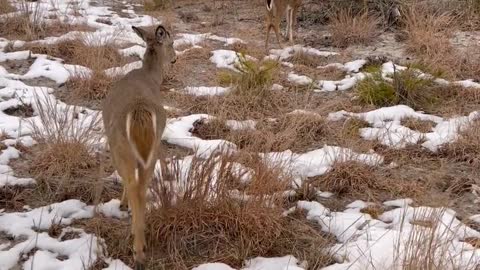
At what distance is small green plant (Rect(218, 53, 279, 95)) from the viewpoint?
22.2ft

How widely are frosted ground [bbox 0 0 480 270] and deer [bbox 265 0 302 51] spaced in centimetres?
37

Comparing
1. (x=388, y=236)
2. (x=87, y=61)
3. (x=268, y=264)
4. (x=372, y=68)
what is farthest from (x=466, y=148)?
(x=87, y=61)

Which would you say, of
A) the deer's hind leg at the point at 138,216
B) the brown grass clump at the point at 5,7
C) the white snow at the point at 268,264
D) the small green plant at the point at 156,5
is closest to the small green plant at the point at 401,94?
the white snow at the point at 268,264

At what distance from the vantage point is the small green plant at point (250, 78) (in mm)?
6762

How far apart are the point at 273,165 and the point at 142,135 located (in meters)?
1.47

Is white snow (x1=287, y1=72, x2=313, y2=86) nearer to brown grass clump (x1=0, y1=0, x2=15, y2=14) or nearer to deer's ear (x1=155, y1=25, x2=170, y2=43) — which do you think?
deer's ear (x1=155, y1=25, x2=170, y2=43)

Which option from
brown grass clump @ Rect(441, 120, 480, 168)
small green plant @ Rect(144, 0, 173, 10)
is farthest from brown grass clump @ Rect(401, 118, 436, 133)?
small green plant @ Rect(144, 0, 173, 10)

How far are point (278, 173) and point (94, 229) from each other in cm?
131

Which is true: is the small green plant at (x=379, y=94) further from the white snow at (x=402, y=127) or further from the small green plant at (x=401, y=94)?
the white snow at (x=402, y=127)

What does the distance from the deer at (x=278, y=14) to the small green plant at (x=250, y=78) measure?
59.7 inches

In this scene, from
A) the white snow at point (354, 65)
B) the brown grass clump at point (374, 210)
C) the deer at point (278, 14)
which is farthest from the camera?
the deer at point (278, 14)

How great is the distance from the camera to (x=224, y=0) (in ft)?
37.0

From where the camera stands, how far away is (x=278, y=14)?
8797 mm

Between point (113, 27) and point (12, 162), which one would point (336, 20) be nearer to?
point (113, 27)
